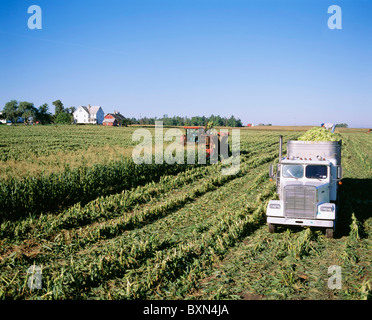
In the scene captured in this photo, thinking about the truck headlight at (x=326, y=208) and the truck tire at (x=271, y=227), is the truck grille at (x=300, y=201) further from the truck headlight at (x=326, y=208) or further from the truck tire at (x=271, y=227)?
the truck tire at (x=271, y=227)

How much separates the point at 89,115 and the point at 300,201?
4601 inches

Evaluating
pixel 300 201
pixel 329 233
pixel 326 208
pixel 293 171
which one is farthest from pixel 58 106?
pixel 329 233

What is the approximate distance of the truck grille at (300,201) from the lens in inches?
312

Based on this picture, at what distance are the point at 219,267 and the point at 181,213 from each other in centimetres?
409

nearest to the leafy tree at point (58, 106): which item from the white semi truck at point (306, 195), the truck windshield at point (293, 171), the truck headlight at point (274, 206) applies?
the truck windshield at point (293, 171)

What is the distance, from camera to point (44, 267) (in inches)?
249

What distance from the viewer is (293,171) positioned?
890cm

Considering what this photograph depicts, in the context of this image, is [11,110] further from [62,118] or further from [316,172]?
[316,172]

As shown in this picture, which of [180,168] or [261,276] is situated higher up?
[180,168]

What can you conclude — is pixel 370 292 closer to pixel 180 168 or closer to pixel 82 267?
pixel 82 267

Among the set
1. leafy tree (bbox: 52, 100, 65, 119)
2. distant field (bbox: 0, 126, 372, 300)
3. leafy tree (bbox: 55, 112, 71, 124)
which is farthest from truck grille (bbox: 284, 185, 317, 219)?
leafy tree (bbox: 52, 100, 65, 119)

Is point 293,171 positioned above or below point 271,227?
above
